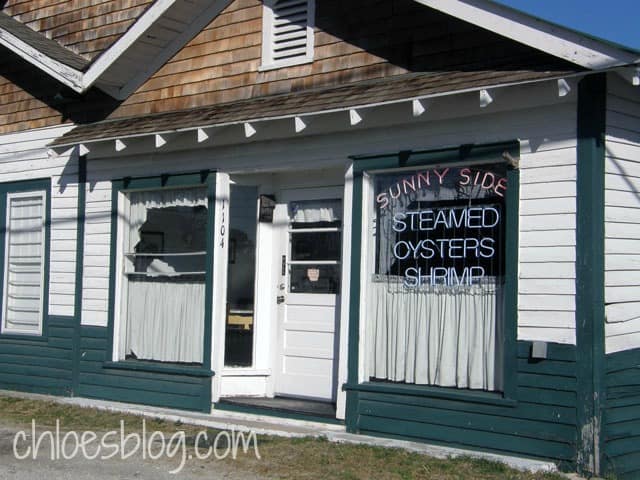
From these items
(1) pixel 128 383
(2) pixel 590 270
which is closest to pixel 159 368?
(1) pixel 128 383

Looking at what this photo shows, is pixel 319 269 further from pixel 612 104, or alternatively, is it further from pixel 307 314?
pixel 612 104

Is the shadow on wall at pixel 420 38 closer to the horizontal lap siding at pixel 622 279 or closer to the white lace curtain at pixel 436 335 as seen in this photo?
the horizontal lap siding at pixel 622 279

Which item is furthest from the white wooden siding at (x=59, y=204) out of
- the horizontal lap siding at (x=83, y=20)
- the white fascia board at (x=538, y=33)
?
the white fascia board at (x=538, y=33)

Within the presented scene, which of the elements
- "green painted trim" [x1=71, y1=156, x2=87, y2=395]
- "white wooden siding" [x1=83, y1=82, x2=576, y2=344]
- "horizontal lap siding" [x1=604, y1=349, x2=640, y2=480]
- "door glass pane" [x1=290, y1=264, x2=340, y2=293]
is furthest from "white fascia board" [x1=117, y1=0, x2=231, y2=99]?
"horizontal lap siding" [x1=604, y1=349, x2=640, y2=480]

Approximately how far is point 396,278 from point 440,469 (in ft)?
6.42

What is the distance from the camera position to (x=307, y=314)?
938cm

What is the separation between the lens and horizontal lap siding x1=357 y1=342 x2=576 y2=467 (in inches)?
272

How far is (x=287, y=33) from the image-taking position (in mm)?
9461

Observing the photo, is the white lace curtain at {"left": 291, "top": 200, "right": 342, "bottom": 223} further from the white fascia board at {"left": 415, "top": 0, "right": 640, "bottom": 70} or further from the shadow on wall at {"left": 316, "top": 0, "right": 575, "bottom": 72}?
the white fascia board at {"left": 415, "top": 0, "right": 640, "bottom": 70}

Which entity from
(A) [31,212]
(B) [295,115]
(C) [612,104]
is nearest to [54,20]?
(A) [31,212]

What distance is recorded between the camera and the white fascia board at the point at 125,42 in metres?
9.93

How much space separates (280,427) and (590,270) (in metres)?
3.42

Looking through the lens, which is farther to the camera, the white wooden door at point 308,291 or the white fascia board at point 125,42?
the white fascia board at point 125,42

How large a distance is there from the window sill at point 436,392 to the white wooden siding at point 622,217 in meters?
1.00
